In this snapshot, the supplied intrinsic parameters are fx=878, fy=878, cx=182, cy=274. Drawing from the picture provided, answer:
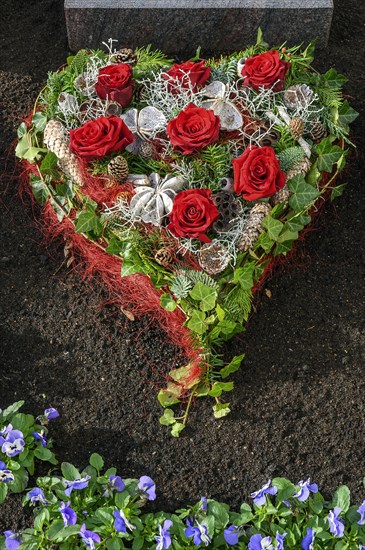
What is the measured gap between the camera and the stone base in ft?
12.0

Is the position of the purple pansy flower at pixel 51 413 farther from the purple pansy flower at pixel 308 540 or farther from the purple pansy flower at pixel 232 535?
the purple pansy flower at pixel 308 540

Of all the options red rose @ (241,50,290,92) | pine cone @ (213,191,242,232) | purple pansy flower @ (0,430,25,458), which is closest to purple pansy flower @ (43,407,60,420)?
purple pansy flower @ (0,430,25,458)

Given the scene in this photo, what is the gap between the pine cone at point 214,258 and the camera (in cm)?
291

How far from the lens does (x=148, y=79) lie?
10.5 feet

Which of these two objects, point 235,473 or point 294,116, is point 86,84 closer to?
point 294,116

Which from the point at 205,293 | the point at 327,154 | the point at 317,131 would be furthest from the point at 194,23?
the point at 205,293

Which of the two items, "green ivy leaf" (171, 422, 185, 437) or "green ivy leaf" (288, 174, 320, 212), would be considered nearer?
"green ivy leaf" (171, 422, 185, 437)

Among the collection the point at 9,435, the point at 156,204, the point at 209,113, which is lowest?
the point at 9,435

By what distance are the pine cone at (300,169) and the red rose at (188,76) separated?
0.49 m

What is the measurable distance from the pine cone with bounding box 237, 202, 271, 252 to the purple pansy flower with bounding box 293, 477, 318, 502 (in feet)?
2.60

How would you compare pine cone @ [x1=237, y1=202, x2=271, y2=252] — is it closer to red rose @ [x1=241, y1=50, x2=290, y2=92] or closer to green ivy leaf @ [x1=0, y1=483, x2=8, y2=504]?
red rose @ [x1=241, y1=50, x2=290, y2=92]

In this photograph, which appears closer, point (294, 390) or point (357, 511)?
point (357, 511)

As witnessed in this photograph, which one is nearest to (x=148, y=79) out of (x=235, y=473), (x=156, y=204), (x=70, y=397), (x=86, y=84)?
(x=86, y=84)

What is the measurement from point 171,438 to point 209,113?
3.64ft
